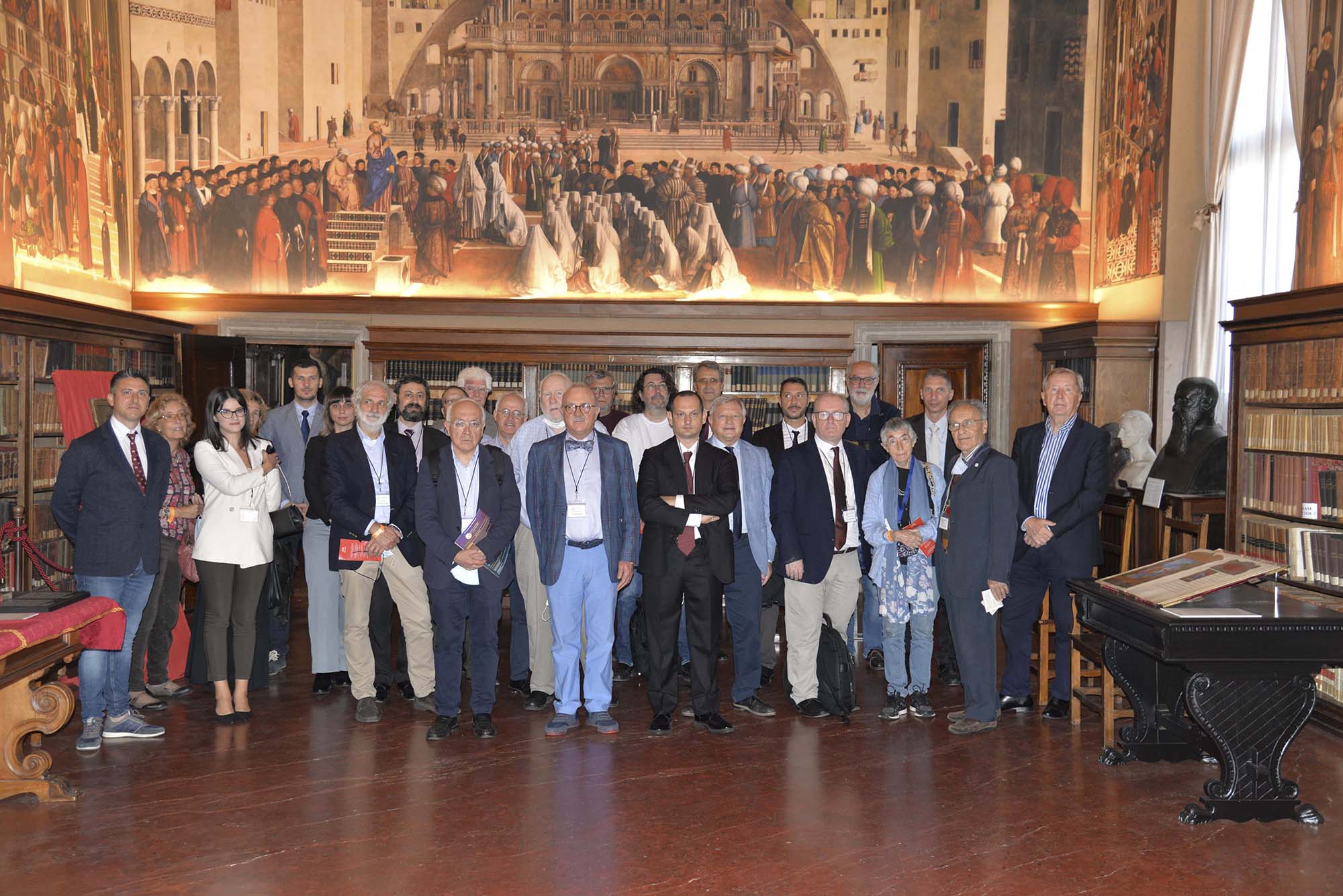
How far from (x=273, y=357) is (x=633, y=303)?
12.4 ft

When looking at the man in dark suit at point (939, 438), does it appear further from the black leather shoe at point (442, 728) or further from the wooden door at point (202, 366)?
the wooden door at point (202, 366)

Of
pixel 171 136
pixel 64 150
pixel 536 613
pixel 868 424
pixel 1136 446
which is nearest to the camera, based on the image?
pixel 536 613

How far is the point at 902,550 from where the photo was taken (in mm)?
5453

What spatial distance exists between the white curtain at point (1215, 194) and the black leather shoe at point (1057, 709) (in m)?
3.98

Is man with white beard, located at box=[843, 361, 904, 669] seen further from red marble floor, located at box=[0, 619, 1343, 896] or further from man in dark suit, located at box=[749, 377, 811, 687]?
red marble floor, located at box=[0, 619, 1343, 896]

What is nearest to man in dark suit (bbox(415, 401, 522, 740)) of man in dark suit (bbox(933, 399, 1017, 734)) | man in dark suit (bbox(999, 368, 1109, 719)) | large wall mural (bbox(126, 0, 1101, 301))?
man in dark suit (bbox(933, 399, 1017, 734))

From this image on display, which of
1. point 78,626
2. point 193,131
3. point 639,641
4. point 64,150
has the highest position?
point 193,131

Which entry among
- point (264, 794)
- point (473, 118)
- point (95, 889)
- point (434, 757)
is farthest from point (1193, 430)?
point (473, 118)

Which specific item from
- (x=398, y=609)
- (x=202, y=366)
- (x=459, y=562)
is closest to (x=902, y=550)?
(x=459, y=562)

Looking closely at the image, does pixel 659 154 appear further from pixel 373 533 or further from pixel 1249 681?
pixel 1249 681

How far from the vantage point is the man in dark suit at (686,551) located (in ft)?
17.2

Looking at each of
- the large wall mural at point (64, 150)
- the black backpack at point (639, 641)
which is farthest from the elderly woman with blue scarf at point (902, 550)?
the large wall mural at point (64, 150)

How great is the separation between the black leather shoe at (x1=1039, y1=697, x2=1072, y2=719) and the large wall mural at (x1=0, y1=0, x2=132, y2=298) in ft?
26.9

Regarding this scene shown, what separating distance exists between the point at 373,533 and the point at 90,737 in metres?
1.61
